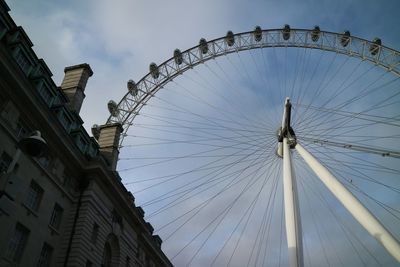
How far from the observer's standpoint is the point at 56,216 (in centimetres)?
3086

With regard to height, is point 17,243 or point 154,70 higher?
point 154,70

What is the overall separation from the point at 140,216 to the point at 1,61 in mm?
21799

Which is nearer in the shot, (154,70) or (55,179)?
(55,179)

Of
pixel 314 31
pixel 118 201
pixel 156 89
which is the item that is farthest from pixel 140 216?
pixel 314 31

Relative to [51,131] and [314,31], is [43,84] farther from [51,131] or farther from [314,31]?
[314,31]

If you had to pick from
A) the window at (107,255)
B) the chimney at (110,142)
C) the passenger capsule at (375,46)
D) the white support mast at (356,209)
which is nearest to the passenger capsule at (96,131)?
the chimney at (110,142)

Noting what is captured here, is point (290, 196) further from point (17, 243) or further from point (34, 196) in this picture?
point (17, 243)

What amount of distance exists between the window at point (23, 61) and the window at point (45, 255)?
12460mm

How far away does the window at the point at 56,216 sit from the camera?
30.3m

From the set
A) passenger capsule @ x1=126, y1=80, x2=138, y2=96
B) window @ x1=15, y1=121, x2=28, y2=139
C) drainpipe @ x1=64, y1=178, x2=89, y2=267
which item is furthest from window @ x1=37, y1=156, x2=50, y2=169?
passenger capsule @ x1=126, y1=80, x2=138, y2=96

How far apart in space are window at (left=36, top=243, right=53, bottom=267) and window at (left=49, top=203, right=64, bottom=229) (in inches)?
68.2

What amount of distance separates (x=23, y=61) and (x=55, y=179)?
29.0 feet

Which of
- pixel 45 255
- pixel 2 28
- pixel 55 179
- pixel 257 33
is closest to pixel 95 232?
pixel 45 255

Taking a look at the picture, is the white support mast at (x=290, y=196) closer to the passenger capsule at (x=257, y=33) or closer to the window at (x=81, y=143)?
the passenger capsule at (x=257, y=33)
